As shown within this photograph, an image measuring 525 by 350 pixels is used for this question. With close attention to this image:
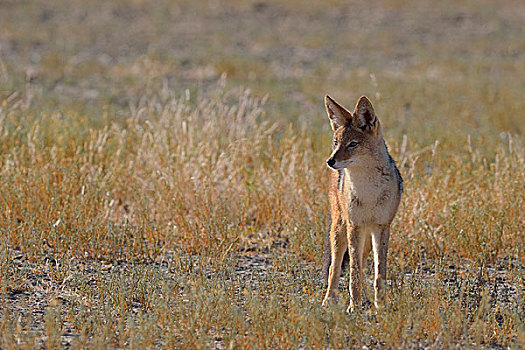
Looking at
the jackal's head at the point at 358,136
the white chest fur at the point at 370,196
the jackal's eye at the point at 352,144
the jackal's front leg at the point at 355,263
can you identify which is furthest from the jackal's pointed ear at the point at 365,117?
the jackal's front leg at the point at 355,263

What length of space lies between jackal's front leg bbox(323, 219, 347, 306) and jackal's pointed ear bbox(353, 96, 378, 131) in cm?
→ 75

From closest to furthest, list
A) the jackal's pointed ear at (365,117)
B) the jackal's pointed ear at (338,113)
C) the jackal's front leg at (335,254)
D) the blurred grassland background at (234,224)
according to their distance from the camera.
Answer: the blurred grassland background at (234,224)
the jackal's pointed ear at (365,117)
the jackal's pointed ear at (338,113)
the jackal's front leg at (335,254)

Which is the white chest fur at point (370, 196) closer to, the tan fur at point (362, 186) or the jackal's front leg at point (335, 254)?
the tan fur at point (362, 186)

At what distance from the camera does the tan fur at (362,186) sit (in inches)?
201

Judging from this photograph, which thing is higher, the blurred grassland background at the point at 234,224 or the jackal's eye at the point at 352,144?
the jackal's eye at the point at 352,144

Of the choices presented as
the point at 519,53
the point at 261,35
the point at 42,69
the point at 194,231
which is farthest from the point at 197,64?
the point at 194,231

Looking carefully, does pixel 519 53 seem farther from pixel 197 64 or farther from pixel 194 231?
pixel 194 231

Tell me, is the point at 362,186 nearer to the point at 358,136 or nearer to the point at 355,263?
the point at 358,136

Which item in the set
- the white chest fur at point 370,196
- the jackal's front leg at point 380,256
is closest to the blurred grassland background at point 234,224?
the jackal's front leg at point 380,256

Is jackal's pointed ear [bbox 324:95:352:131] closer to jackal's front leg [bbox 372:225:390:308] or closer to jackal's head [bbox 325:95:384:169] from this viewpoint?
jackal's head [bbox 325:95:384:169]

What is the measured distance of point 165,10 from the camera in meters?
26.6

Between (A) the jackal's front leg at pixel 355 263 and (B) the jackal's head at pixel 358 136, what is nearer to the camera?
(B) the jackal's head at pixel 358 136

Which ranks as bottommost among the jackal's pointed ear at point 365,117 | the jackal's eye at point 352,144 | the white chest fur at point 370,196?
the white chest fur at point 370,196

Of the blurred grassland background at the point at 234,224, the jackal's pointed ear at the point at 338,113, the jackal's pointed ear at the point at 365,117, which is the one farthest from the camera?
the jackal's pointed ear at the point at 338,113
